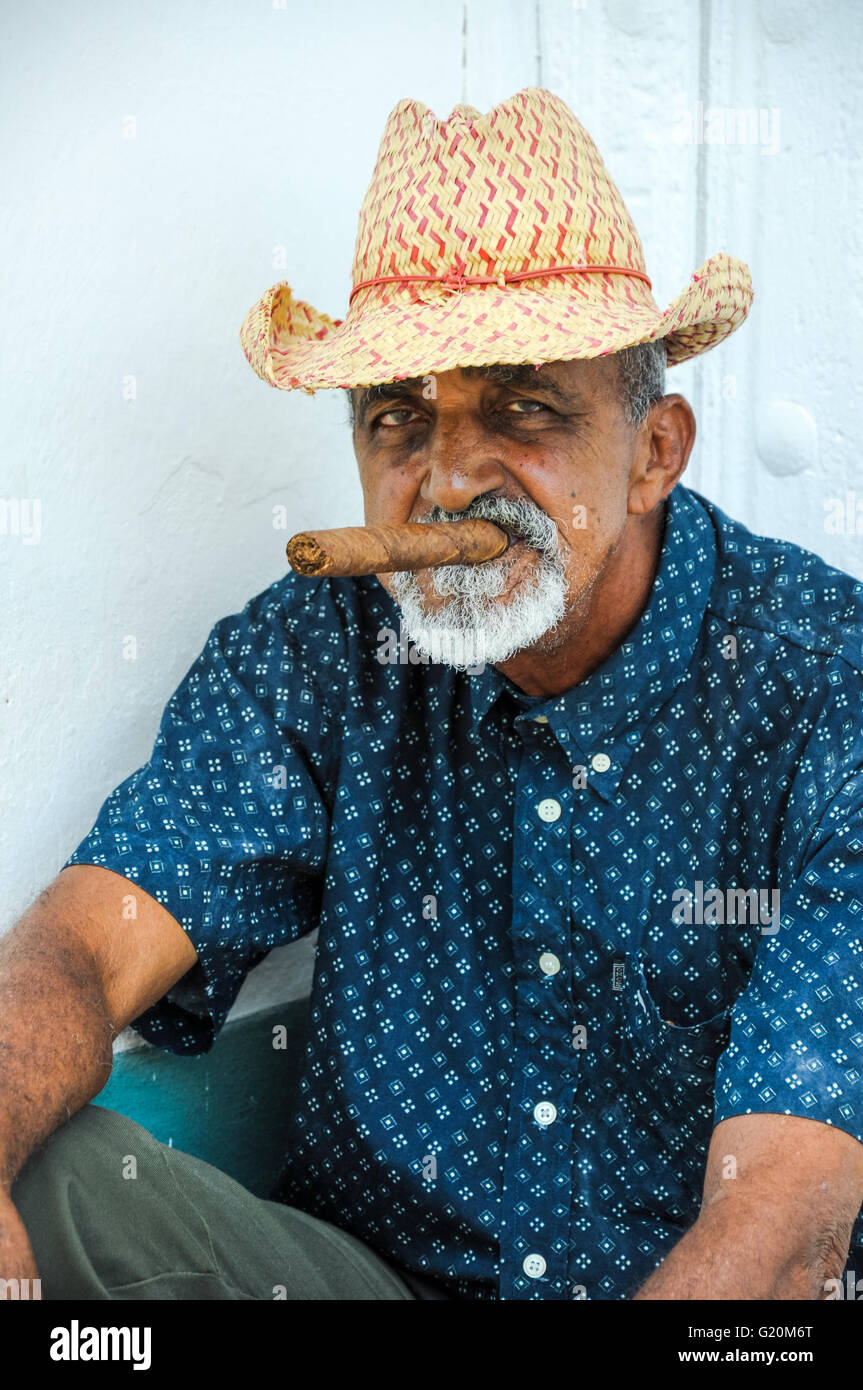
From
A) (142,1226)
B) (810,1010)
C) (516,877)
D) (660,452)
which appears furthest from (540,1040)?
(660,452)

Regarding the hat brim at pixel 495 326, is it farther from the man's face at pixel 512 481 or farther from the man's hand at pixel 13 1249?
the man's hand at pixel 13 1249

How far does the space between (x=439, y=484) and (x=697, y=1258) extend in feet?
3.01

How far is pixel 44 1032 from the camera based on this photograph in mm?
1647

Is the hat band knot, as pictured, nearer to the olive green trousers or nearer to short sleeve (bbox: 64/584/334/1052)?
short sleeve (bbox: 64/584/334/1052)

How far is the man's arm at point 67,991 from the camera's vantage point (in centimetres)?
158

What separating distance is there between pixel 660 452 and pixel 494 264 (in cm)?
36

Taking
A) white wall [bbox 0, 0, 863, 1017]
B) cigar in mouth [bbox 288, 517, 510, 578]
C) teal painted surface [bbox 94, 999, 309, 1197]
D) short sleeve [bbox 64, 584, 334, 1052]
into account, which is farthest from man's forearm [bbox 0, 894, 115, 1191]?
cigar in mouth [bbox 288, 517, 510, 578]

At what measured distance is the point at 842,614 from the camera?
75.9 inches

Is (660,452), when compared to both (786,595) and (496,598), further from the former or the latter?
(496,598)

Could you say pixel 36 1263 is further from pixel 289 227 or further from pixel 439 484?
pixel 289 227

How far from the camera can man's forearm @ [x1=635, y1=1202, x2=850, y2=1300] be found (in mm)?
1468

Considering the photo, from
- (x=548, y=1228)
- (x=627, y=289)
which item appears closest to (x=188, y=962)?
(x=548, y=1228)

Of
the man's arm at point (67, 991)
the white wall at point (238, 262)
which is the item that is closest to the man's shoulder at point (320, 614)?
the white wall at point (238, 262)

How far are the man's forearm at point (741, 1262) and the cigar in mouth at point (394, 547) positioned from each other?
0.76 metres
